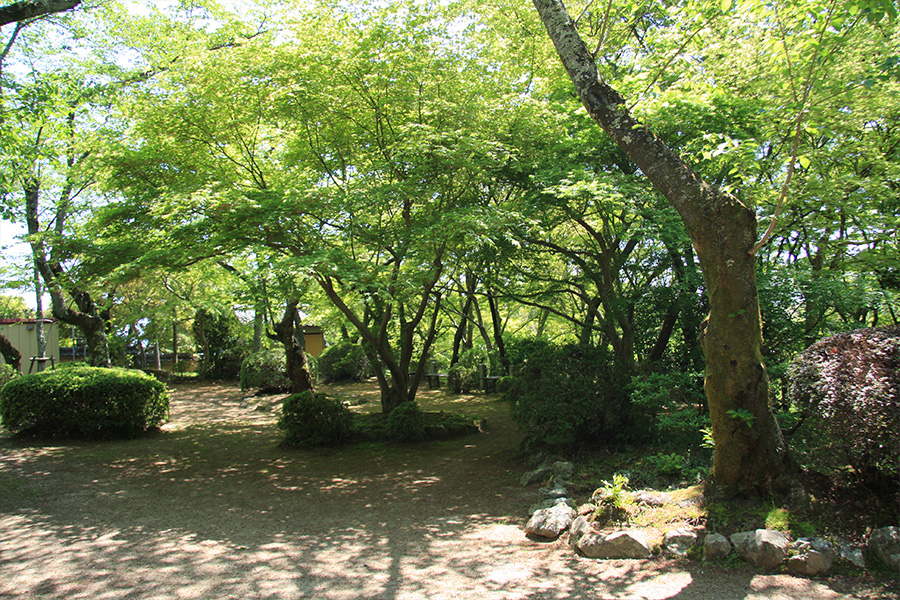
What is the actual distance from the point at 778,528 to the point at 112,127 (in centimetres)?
1159

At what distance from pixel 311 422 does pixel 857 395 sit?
25.7ft

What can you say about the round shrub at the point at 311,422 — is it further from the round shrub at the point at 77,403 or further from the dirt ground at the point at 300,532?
the round shrub at the point at 77,403

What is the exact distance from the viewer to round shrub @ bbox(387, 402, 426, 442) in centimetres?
976

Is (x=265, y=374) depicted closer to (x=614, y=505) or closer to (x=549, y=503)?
(x=549, y=503)

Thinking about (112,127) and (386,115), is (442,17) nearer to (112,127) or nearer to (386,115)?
(386,115)

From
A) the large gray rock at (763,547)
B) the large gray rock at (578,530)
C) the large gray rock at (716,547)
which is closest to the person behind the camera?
the large gray rock at (763,547)

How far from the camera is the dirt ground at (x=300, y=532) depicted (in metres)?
3.84

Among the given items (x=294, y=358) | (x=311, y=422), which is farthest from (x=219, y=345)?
(x=311, y=422)

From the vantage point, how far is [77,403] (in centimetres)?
984

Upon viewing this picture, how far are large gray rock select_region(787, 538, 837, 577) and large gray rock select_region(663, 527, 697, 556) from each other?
25.3 inches

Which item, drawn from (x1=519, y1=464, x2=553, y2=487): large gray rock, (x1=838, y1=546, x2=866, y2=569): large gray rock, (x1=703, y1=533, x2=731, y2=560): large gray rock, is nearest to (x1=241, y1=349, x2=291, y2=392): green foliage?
(x1=519, y1=464, x2=553, y2=487): large gray rock

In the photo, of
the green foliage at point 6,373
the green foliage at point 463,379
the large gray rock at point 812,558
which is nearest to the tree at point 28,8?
the large gray rock at point 812,558

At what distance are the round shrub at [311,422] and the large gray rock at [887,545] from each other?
24.8 ft

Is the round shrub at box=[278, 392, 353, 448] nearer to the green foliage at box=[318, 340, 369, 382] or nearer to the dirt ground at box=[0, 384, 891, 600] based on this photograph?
the dirt ground at box=[0, 384, 891, 600]
